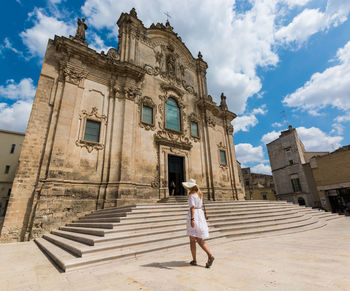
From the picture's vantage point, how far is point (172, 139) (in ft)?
49.0

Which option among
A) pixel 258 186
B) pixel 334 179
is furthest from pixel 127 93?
pixel 258 186

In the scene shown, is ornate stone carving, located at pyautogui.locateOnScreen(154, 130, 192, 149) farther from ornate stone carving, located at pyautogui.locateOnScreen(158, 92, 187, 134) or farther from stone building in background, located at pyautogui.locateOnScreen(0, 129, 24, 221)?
stone building in background, located at pyautogui.locateOnScreen(0, 129, 24, 221)

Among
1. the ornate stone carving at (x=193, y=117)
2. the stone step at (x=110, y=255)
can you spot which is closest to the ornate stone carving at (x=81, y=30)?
the ornate stone carving at (x=193, y=117)

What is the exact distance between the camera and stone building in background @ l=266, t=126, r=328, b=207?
25.1 meters

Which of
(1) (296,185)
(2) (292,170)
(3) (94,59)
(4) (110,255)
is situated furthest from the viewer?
(2) (292,170)

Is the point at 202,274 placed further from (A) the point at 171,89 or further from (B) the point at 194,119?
(A) the point at 171,89

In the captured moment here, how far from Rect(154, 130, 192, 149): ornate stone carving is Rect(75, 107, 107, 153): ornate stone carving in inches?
155

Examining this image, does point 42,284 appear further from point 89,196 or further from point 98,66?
point 98,66

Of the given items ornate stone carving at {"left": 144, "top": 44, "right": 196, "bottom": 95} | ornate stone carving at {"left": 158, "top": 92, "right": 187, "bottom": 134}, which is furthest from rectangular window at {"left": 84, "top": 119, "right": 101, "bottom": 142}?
ornate stone carving at {"left": 144, "top": 44, "right": 196, "bottom": 95}

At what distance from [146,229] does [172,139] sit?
9398 mm

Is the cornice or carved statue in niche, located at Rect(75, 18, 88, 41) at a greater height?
carved statue in niche, located at Rect(75, 18, 88, 41)

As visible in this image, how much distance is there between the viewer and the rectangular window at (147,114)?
46.3 feet

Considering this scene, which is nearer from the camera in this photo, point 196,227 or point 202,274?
point 202,274

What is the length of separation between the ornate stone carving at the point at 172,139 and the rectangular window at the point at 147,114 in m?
1.17
